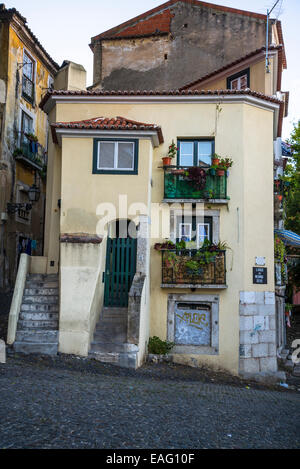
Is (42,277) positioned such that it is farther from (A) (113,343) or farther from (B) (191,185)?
(B) (191,185)

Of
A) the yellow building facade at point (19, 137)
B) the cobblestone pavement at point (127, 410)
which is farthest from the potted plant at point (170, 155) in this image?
the yellow building facade at point (19, 137)

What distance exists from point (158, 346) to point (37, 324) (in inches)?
143

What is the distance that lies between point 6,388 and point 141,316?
196 inches

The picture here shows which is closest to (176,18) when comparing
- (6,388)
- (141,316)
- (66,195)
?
(66,195)

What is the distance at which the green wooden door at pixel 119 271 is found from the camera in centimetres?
1524

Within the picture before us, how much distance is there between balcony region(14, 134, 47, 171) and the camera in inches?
947

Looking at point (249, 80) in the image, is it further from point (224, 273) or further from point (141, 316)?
point (141, 316)

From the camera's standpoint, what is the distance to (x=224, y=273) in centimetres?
1545

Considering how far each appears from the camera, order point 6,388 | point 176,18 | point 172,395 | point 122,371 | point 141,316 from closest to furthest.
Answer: point 6,388 < point 172,395 < point 122,371 < point 141,316 < point 176,18

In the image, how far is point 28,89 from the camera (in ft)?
84.0

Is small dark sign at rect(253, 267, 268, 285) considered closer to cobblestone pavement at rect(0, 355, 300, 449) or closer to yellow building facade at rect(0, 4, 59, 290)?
cobblestone pavement at rect(0, 355, 300, 449)

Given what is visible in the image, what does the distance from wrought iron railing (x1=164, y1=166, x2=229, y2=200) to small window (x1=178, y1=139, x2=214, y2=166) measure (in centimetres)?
51

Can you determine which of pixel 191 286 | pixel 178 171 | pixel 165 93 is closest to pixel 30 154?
pixel 165 93

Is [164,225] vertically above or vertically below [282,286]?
above
